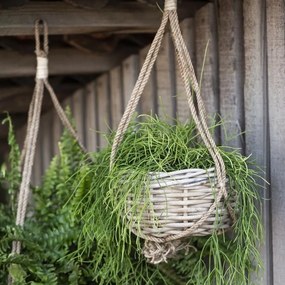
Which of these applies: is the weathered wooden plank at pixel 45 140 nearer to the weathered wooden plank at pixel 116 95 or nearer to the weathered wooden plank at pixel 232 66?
the weathered wooden plank at pixel 116 95

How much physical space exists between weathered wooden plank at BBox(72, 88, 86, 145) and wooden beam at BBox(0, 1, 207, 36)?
2.87ft

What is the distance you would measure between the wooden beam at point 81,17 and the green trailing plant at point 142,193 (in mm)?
449

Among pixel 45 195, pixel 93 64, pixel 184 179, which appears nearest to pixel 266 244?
pixel 184 179

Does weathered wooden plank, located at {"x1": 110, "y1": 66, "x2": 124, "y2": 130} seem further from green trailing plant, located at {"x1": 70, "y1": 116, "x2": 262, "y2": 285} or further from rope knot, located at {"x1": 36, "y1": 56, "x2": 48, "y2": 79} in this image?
green trailing plant, located at {"x1": 70, "y1": 116, "x2": 262, "y2": 285}

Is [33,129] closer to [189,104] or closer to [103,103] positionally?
[189,104]

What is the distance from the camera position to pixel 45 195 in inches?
108

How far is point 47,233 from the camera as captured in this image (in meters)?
2.51

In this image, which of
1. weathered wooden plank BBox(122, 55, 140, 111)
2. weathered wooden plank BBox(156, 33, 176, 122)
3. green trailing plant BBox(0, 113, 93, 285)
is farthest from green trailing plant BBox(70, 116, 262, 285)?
weathered wooden plank BBox(122, 55, 140, 111)

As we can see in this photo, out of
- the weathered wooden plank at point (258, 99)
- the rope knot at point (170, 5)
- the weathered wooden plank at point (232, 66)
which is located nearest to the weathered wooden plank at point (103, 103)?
the weathered wooden plank at point (232, 66)

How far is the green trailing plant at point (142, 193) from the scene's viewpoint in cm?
203

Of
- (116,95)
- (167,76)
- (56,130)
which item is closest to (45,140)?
(56,130)

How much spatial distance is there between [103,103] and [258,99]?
112cm

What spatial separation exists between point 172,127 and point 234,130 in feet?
1.07

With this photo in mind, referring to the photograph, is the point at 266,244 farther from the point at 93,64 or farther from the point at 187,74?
the point at 93,64
